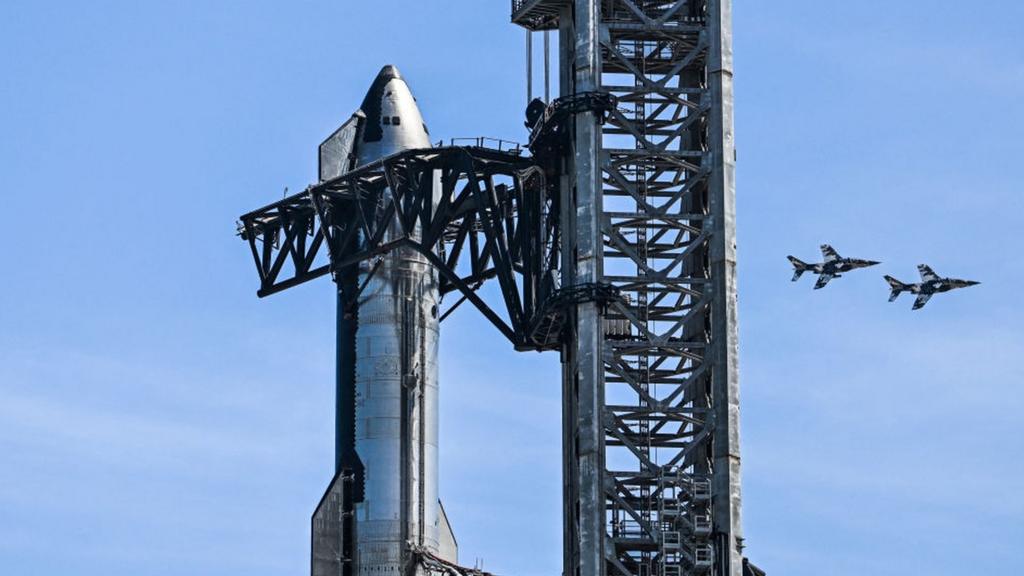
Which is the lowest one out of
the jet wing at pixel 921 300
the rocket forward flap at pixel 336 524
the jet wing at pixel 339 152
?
the rocket forward flap at pixel 336 524

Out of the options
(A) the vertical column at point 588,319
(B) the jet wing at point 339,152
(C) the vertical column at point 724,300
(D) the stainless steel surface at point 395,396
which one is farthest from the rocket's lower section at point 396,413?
(C) the vertical column at point 724,300

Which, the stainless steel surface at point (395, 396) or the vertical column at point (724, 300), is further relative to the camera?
the stainless steel surface at point (395, 396)

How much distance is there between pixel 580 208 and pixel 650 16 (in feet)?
28.5

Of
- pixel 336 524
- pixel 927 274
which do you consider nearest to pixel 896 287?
pixel 927 274

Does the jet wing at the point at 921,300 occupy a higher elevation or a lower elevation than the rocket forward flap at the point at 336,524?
higher

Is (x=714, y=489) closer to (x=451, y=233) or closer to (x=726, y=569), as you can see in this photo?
(x=726, y=569)

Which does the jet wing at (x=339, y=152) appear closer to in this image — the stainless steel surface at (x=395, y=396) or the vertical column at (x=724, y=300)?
the stainless steel surface at (x=395, y=396)

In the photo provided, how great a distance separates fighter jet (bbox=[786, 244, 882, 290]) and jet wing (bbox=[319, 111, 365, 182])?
19319 millimetres

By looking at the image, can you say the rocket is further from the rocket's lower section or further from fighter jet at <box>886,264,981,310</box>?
fighter jet at <box>886,264,981,310</box>

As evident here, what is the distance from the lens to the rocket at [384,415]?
396 feet

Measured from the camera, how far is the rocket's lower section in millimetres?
120688

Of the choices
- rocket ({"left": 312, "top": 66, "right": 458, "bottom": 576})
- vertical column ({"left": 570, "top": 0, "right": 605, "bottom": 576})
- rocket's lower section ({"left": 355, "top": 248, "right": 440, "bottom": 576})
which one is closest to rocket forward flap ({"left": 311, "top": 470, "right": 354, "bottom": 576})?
rocket ({"left": 312, "top": 66, "right": 458, "bottom": 576})

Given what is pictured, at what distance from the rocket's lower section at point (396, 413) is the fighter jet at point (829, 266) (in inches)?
636

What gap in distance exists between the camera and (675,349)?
4072 inches
